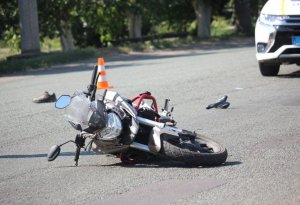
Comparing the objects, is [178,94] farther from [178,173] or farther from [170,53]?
[170,53]

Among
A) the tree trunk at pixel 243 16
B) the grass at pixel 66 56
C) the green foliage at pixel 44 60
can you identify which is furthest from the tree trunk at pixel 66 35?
the tree trunk at pixel 243 16

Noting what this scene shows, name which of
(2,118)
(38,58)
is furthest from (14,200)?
(38,58)

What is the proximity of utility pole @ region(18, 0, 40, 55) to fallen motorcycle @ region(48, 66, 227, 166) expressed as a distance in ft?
46.3

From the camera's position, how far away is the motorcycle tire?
751 cm

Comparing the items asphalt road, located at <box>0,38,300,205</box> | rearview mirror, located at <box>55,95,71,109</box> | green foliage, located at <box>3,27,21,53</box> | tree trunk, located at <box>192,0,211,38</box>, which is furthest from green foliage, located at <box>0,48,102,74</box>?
rearview mirror, located at <box>55,95,71,109</box>

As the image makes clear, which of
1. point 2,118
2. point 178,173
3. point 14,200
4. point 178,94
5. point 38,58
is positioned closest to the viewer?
point 14,200

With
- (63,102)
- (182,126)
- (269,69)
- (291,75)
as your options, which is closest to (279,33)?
(269,69)

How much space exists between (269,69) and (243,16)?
622 inches

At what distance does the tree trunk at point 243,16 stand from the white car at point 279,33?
51.7ft

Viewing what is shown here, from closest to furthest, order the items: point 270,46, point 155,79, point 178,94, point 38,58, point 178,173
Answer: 1. point 178,173
2. point 178,94
3. point 270,46
4. point 155,79
5. point 38,58

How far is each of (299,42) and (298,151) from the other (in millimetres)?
5983

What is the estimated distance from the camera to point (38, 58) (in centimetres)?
2080

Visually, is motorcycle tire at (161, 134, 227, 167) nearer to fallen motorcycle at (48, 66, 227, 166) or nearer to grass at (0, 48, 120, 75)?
fallen motorcycle at (48, 66, 227, 166)

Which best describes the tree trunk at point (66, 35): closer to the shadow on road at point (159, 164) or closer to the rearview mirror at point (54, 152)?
the shadow on road at point (159, 164)
